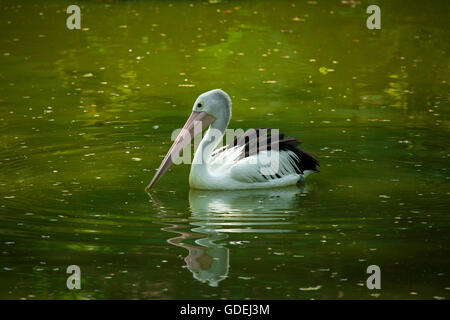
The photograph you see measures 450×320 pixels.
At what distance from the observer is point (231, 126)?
12461 mm

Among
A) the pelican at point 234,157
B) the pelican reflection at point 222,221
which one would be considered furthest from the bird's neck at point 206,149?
the pelican reflection at point 222,221

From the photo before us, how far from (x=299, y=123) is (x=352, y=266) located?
203 inches

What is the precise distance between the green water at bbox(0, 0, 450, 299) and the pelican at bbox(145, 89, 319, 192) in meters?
0.16

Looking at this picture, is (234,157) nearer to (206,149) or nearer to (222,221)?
(206,149)

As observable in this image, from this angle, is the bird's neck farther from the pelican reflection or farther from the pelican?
the pelican reflection

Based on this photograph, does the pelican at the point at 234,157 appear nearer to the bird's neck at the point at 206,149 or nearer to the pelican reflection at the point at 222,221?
the bird's neck at the point at 206,149

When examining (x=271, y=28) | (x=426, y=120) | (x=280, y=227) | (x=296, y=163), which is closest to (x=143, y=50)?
(x=271, y=28)

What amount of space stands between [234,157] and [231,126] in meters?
2.30

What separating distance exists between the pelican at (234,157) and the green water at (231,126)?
16 cm

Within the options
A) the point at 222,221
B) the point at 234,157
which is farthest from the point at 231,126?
the point at 222,221

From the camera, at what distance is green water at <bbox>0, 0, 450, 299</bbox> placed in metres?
7.57

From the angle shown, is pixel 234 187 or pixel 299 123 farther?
pixel 299 123

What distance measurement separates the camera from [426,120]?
41.8 feet

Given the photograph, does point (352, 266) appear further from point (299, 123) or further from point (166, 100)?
point (166, 100)
